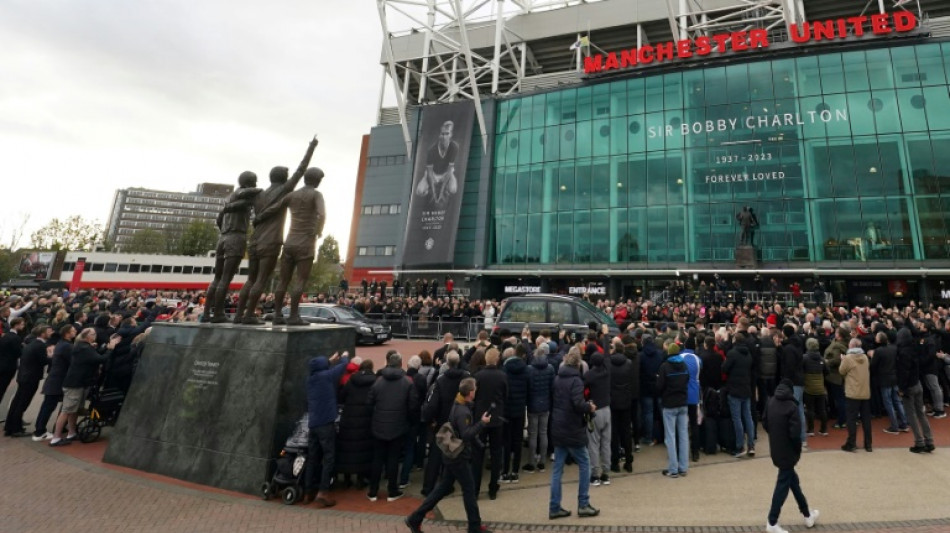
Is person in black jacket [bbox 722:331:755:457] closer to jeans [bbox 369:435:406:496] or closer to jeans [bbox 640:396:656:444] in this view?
jeans [bbox 640:396:656:444]

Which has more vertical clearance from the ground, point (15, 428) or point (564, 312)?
point (564, 312)

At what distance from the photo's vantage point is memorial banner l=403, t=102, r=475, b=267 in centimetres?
3341

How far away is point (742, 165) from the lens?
2686cm

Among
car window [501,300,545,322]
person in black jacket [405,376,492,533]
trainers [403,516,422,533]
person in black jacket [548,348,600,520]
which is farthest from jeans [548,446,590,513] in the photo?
car window [501,300,545,322]

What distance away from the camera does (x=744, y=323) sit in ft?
24.8

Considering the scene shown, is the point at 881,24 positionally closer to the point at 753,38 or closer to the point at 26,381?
the point at 753,38

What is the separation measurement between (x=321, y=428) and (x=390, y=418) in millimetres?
886

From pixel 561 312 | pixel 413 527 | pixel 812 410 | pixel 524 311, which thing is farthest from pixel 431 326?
pixel 413 527

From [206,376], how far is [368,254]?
37907 millimetres

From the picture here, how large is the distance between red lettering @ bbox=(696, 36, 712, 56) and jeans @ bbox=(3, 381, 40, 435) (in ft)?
116

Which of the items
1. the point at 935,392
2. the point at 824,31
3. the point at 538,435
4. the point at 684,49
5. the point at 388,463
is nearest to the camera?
the point at 388,463

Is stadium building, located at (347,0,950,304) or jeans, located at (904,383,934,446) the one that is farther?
stadium building, located at (347,0,950,304)

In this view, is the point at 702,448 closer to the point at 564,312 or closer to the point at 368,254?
the point at 564,312

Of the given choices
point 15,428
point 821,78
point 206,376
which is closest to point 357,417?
point 206,376
